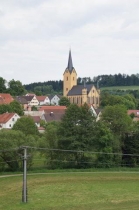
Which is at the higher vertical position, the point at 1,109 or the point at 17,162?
the point at 1,109

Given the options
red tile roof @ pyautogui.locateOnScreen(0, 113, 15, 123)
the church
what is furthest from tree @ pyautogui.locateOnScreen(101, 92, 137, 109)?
red tile roof @ pyautogui.locateOnScreen(0, 113, 15, 123)

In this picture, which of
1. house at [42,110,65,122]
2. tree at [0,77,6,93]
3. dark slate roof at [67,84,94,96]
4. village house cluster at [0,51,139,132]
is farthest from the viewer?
dark slate roof at [67,84,94,96]

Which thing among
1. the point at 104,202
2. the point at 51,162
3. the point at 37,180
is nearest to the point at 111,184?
the point at 37,180

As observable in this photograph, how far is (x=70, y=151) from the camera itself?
42438mm

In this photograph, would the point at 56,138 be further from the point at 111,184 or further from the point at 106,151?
the point at 111,184

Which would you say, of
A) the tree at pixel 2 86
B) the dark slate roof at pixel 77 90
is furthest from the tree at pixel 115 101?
the tree at pixel 2 86

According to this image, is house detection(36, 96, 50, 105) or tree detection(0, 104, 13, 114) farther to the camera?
house detection(36, 96, 50, 105)

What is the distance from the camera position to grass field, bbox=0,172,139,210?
66.6 ft

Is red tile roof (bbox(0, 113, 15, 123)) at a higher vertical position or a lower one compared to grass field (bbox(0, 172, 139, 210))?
higher

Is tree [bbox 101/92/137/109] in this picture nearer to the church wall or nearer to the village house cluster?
the village house cluster

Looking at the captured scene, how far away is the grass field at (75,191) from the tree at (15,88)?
273 ft

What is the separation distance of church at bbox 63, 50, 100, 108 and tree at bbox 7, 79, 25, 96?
50.9ft

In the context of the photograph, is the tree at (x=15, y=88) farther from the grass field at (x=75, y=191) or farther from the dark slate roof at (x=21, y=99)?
the grass field at (x=75, y=191)

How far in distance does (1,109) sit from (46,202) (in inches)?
2345
